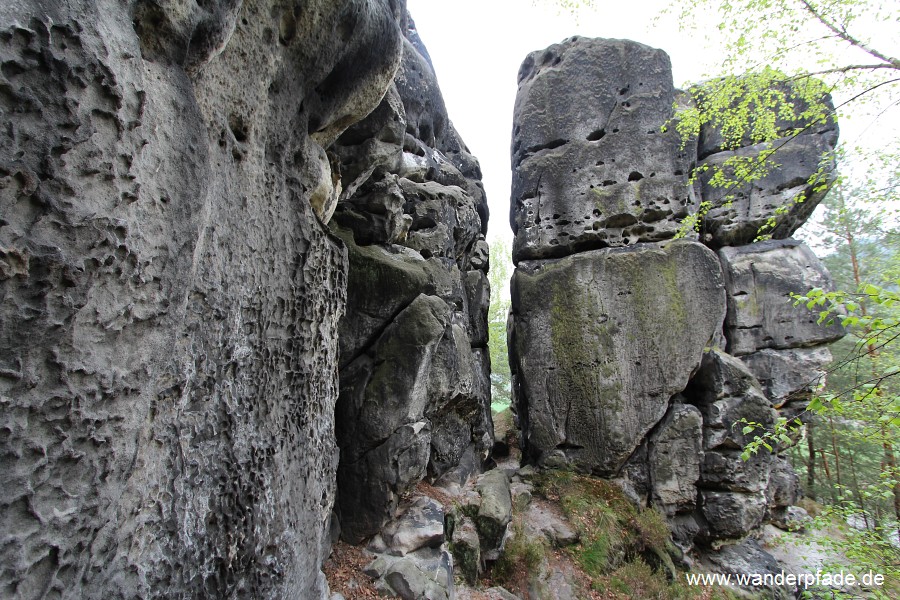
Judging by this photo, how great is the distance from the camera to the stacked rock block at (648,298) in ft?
23.7

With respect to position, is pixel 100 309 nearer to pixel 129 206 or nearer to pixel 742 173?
pixel 129 206

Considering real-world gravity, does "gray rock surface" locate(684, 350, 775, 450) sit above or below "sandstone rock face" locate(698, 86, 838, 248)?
below

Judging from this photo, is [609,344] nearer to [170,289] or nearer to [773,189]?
[773,189]

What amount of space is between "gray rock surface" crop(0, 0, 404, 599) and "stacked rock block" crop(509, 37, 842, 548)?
17.0ft

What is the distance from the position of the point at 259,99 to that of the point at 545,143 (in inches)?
271

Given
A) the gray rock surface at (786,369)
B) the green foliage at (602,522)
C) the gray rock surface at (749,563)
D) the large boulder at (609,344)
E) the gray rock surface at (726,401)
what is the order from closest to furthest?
the green foliage at (602,522), the gray rock surface at (749,563), the gray rock surface at (726,401), the large boulder at (609,344), the gray rock surface at (786,369)

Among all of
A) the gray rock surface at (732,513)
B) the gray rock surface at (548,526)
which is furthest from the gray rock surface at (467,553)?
the gray rock surface at (732,513)

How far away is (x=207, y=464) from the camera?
Result: 262cm

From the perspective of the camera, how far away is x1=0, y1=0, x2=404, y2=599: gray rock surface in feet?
5.01

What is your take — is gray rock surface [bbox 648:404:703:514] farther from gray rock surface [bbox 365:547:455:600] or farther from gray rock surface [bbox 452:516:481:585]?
gray rock surface [bbox 365:547:455:600]

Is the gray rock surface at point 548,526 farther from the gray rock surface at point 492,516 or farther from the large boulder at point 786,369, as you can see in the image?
the large boulder at point 786,369

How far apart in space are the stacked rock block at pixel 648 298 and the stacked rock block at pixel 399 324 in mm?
2005

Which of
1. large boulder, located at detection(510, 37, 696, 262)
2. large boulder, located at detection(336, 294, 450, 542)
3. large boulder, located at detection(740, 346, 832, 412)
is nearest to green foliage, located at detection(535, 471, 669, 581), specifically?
large boulder, located at detection(336, 294, 450, 542)

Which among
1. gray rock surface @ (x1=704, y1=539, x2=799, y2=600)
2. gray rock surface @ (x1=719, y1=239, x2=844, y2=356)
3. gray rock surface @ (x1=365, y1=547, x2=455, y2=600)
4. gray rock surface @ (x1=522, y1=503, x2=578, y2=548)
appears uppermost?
gray rock surface @ (x1=719, y1=239, x2=844, y2=356)
